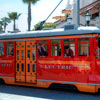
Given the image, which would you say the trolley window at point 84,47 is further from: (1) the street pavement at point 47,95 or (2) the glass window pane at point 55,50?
(1) the street pavement at point 47,95

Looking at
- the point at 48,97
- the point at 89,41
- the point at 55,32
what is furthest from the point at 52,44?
the point at 48,97

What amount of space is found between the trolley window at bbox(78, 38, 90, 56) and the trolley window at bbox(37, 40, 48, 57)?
1.73m

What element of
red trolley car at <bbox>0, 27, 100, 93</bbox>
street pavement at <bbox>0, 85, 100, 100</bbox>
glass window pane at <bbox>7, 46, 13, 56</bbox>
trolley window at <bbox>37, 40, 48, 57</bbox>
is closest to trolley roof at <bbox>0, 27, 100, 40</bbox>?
red trolley car at <bbox>0, 27, 100, 93</bbox>

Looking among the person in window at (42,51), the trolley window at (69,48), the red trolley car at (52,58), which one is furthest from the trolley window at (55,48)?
the person in window at (42,51)

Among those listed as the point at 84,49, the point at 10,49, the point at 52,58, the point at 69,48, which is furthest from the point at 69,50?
the point at 10,49

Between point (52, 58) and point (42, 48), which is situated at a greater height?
point (42, 48)

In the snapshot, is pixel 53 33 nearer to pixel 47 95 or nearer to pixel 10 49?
pixel 10 49

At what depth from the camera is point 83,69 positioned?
10328mm

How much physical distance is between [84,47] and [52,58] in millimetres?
1668

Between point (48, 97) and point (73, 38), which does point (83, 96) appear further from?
point (73, 38)

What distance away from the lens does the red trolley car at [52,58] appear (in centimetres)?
1019

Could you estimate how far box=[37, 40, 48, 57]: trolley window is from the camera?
11.5 metres

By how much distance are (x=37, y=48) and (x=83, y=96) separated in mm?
3294

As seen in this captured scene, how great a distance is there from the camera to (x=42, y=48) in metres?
11.6
